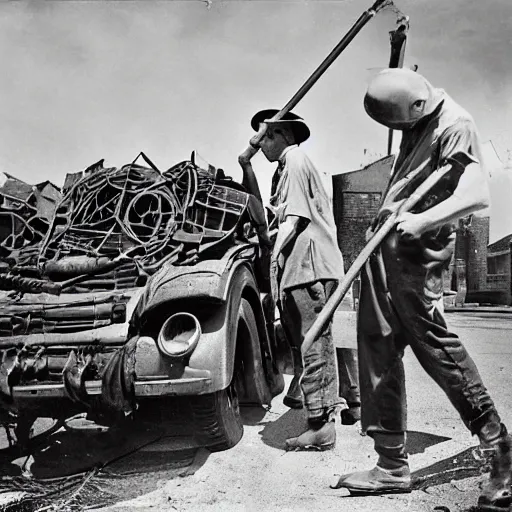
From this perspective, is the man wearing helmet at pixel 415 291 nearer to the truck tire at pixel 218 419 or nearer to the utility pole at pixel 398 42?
the utility pole at pixel 398 42

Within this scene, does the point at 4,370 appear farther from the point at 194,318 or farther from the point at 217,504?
the point at 217,504

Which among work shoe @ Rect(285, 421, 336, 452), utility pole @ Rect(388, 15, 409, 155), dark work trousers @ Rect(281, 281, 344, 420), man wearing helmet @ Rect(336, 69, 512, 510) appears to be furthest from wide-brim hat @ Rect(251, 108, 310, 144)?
work shoe @ Rect(285, 421, 336, 452)

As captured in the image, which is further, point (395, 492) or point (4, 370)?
point (4, 370)

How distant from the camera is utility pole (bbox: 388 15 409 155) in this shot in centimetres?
257

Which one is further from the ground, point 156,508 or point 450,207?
point 450,207

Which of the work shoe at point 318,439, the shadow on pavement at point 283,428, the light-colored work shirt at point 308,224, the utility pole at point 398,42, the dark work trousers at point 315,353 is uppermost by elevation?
the utility pole at point 398,42

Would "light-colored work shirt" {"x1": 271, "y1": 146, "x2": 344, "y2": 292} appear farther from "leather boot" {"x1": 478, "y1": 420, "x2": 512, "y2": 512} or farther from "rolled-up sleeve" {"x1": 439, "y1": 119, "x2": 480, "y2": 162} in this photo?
"leather boot" {"x1": 478, "y1": 420, "x2": 512, "y2": 512}

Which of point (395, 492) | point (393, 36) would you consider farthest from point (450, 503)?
point (393, 36)

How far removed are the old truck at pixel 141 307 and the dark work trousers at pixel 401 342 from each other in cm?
70

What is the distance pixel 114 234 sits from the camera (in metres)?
3.75

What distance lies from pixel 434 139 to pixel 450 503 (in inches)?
48.0

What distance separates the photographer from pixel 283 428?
3371mm

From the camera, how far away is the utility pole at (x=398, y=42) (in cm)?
257

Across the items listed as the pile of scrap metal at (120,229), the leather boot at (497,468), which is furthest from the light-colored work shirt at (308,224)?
the leather boot at (497,468)
